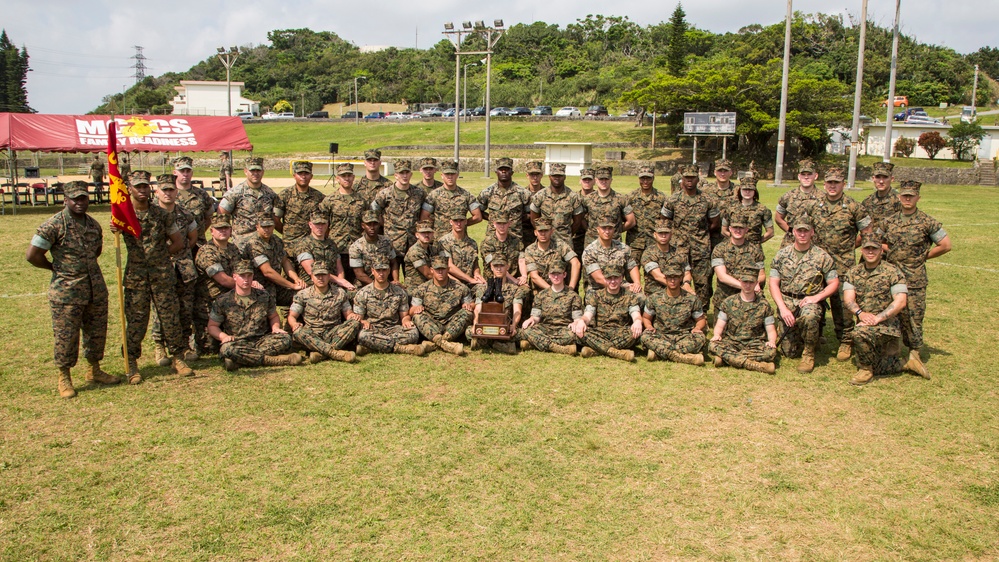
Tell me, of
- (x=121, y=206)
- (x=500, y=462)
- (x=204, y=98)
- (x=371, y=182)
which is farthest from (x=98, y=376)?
(x=204, y=98)

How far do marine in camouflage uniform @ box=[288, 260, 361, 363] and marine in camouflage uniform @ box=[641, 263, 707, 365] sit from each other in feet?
10.2

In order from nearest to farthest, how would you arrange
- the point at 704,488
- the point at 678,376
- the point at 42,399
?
the point at 704,488 < the point at 42,399 < the point at 678,376

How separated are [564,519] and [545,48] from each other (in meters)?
103

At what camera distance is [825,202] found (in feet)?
27.2

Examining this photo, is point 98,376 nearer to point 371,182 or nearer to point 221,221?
point 221,221

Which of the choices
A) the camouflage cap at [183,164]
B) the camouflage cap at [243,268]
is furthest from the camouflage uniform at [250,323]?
the camouflage cap at [183,164]

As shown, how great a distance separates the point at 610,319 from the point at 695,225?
5.63ft

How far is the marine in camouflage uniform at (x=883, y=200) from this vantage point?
831 centimetres

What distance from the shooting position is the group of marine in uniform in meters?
7.24

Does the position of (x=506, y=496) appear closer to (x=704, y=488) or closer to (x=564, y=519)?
(x=564, y=519)

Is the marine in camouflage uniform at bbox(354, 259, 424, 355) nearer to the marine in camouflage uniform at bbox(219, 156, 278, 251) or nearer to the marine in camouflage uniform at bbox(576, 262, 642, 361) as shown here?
the marine in camouflage uniform at bbox(219, 156, 278, 251)

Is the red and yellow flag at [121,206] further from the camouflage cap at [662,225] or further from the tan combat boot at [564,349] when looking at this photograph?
the camouflage cap at [662,225]

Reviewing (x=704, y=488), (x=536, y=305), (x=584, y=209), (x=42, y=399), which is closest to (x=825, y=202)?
(x=584, y=209)

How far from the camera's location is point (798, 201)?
8.54 m
